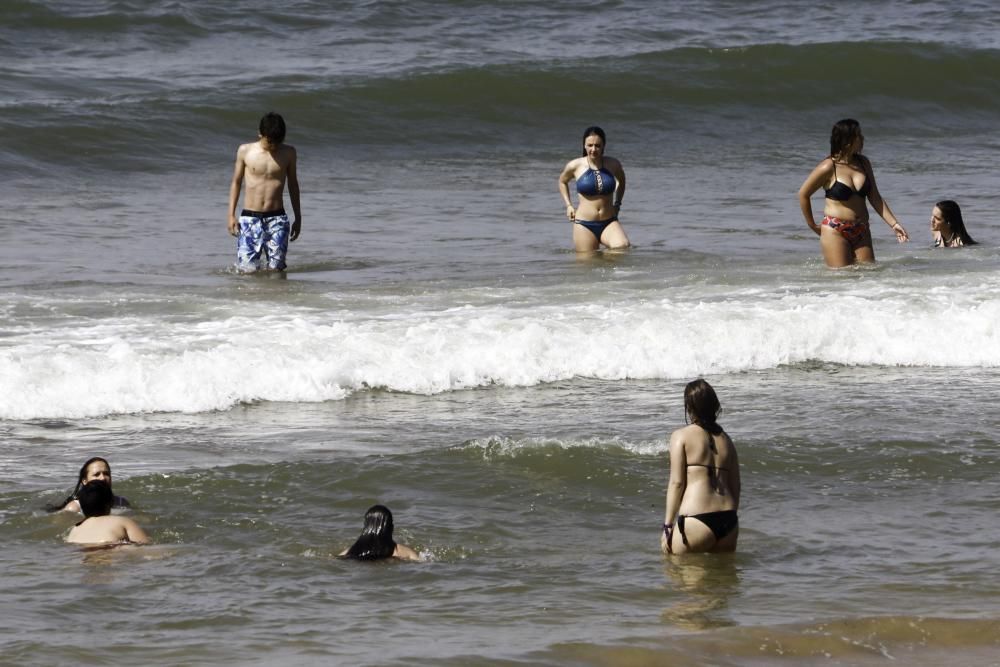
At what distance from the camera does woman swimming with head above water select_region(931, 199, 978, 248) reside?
13938 mm

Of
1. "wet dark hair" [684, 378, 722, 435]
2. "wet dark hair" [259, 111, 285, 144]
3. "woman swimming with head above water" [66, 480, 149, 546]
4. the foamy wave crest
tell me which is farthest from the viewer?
"wet dark hair" [259, 111, 285, 144]

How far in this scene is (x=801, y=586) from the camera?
6.29 m

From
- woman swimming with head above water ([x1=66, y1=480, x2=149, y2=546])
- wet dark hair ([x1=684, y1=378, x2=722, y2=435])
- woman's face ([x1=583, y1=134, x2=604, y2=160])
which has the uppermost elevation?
woman's face ([x1=583, y1=134, x2=604, y2=160])

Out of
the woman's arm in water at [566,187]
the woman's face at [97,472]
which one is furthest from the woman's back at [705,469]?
the woman's arm in water at [566,187]

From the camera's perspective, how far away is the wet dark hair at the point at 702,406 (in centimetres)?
660

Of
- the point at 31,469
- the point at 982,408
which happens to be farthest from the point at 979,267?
the point at 31,469

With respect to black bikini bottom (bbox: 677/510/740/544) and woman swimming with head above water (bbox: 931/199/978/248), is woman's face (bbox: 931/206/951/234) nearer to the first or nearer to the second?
woman swimming with head above water (bbox: 931/199/978/248)

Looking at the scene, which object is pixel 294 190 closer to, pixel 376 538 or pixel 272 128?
pixel 272 128

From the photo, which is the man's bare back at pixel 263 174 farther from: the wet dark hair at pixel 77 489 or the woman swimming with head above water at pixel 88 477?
the woman swimming with head above water at pixel 88 477

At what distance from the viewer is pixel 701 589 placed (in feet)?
20.6

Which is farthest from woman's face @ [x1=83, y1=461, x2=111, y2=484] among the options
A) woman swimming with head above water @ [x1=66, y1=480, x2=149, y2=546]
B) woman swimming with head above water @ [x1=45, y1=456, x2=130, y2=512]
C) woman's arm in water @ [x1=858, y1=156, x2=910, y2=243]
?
woman's arm in water @ [x1=858, y1=156, x2=910, y2=243]

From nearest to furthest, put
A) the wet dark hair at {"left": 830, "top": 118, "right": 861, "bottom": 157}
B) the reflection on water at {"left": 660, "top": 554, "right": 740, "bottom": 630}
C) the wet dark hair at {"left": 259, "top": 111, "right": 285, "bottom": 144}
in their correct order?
1. the reflection on water at {"left": 660, "top": 554, "right": 740, "bottom": 630}
2. the wet dark hair at {"left": 830, "top": 118, "right": 861, "bottom": 157}
3. the wet dark hair at {"left": 259, "top": 111, "right": 285, "bottom": 144}

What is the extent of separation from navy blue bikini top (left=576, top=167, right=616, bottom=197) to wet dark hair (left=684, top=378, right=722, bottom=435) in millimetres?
7367

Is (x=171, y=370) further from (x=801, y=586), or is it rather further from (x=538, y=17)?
(x=538, y=17)
